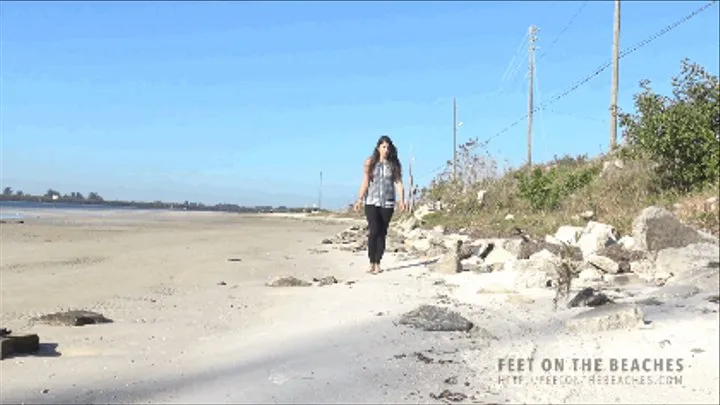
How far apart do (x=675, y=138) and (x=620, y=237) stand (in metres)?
1.98

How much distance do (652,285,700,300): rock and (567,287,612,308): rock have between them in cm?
32

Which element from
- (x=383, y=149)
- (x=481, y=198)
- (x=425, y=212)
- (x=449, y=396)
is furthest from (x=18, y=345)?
(x=425, y=212)

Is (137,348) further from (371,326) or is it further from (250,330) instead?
(371,326)

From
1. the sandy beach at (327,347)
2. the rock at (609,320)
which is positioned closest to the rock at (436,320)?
the sandy beach at (327,347)

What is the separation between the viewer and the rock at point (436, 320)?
4188 mm

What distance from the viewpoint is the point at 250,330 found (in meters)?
4.88

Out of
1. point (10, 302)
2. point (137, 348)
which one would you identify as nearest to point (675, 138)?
point (137, 348)

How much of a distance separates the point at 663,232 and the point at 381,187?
3857mm

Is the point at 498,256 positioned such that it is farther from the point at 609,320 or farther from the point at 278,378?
the point at 278,378

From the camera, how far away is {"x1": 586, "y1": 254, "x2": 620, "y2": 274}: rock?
213 inches

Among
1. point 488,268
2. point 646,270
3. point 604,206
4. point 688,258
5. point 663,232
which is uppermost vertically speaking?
point 604,206

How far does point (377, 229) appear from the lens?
827cm

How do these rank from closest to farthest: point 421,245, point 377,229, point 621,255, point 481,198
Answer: point 621,255 < point 377,229 < point 421,245 < point 481,198

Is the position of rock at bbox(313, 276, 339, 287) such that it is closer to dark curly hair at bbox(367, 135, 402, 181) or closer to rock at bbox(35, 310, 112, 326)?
dark curly hair at bbox(367, 135, 402, 181)
